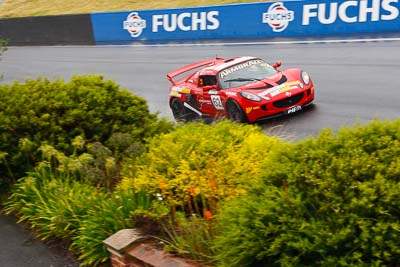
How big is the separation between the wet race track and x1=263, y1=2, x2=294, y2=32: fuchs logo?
54.0 inches

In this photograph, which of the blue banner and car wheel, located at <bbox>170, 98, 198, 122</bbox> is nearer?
car wheel, located at <bbox>170, 98, 198, 122</bbox>

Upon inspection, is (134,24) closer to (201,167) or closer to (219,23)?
(219,23)

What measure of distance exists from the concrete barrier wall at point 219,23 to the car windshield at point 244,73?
28.1 ft

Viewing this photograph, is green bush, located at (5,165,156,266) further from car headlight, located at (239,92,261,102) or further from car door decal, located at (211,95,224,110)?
car door decal, located at (211,95,224,110)

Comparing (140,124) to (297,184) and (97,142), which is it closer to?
(97,142)

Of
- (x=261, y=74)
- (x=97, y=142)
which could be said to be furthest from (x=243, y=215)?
(x=261, y=74)

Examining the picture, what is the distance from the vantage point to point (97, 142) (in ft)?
21.1

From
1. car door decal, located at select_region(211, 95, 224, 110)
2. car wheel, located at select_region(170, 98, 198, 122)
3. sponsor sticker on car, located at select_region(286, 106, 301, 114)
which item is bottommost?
car wheel, located at select_region(170, 98, 198, 122)

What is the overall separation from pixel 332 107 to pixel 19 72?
17.4m

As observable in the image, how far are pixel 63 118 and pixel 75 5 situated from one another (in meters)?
36.1

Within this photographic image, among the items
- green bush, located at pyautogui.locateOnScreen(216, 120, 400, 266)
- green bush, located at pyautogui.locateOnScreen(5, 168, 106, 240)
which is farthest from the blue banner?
green bush, located at pyautogui.locateOnScreen(216, 120, 400, 266)

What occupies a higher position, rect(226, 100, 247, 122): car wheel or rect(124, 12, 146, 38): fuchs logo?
rect(124, 12, 146, 38): fuchs logo

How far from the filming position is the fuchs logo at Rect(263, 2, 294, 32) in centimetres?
2097

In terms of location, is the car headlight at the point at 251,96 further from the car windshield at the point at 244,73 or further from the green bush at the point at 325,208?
the green bush at the point at 325,208
